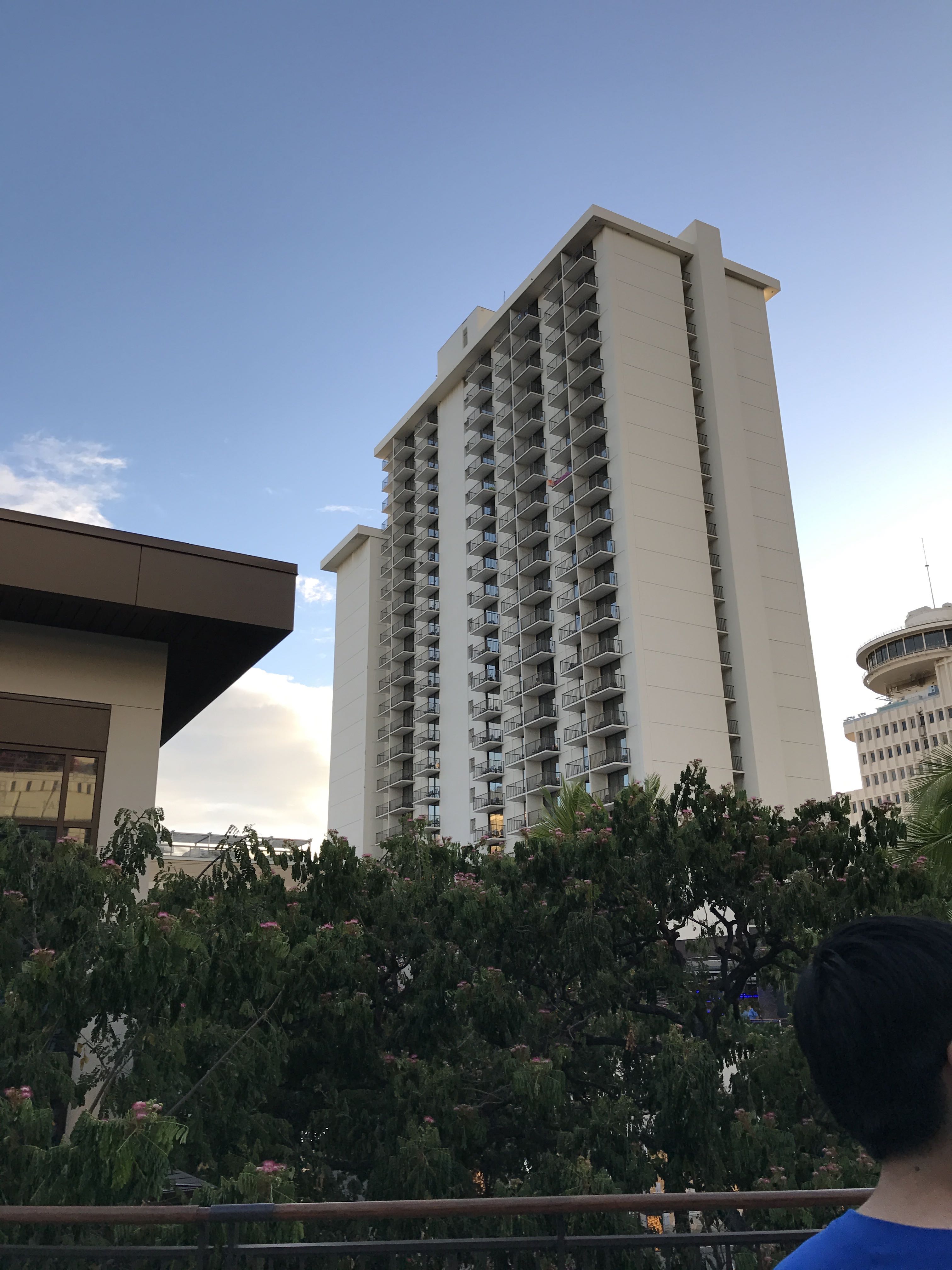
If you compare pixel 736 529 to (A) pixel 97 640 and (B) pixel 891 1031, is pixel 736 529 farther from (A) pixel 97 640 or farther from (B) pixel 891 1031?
(B) pixel 891 1031

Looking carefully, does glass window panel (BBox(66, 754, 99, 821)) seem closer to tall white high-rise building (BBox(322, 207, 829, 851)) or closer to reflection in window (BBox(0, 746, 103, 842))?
reflection in window (BBox(0, 746, 103, 842))

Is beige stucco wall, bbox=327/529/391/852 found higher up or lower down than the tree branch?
higher up

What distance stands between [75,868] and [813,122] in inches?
1361

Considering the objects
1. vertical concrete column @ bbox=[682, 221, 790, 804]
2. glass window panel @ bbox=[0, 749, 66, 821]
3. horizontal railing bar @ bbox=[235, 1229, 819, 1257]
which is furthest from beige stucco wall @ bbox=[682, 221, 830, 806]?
horizontal railing bar @ bbox=[235, 1229, 819, 1257]

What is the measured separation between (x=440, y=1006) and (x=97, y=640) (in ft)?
18.3

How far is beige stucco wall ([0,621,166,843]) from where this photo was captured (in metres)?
10.1

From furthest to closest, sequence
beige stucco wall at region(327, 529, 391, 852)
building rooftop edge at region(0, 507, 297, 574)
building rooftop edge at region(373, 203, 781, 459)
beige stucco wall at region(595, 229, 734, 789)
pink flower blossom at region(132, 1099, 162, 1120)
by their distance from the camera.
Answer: beige stucco wall at region(327, 529, 391, 852) < building rooftop edge at region(373, 203, 781, 459) < beige stucco wall at region(595, 229, 734, 789) < building rooftop edge at region(0, 507, 297, 574) < pink flower blossom at region(132, 1099, 162, 1120)

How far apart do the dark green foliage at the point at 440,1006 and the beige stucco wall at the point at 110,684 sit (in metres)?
1.09

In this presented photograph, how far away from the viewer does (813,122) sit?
3278cm

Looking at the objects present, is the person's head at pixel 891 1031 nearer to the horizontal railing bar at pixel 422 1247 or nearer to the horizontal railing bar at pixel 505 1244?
the horizontal railing bar at pixel 422 1247

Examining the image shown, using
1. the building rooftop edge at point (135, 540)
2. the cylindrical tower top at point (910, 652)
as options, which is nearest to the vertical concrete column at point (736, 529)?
the building rooftop edge at point (135, 540)

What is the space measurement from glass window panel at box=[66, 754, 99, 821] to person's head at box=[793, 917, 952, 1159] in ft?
31.9

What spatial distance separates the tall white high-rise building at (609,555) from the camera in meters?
52.2

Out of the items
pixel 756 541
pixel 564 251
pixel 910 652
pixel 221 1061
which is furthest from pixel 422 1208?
pixel 910 652
